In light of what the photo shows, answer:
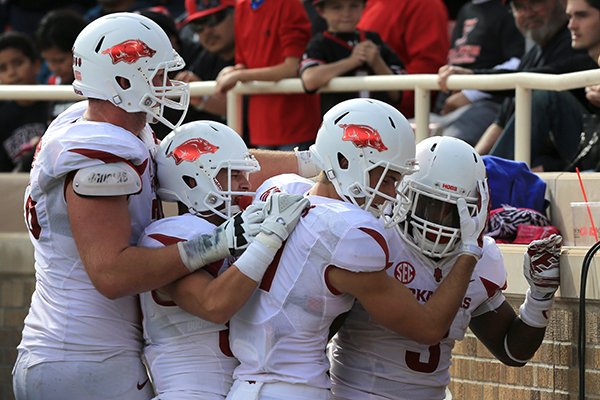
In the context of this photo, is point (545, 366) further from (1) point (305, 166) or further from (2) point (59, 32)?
(2) point (59, 32)

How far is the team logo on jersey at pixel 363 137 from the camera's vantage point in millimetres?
4332

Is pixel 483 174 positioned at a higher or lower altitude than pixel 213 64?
higher

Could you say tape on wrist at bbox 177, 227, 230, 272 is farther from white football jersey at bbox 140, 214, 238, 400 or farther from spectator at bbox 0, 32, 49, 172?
spectator at bbox 0, 32, 49, 172

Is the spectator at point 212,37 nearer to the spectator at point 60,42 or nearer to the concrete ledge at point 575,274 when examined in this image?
the spectator at point 60,42

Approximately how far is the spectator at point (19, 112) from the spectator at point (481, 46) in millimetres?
2881

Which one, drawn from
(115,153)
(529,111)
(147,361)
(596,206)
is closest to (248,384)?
(147,361)

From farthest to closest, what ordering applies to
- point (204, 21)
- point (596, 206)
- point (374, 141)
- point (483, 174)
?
1. point (204, 21)
2. point (596, 206)
3. point (483, 174)
4. point (374, 141)

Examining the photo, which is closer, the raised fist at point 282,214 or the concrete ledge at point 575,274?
the raised fist at point 282,214

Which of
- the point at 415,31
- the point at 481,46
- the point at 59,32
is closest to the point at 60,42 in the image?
the point at 59,32

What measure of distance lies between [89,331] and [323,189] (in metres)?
0.96

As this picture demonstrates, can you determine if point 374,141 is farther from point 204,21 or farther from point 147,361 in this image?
point 204,21

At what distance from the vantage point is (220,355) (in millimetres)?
4512

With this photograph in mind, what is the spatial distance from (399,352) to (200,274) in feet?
2.55

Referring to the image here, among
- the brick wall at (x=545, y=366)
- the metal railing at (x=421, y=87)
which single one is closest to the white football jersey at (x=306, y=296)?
the brick wall at (x=545, y=366)
